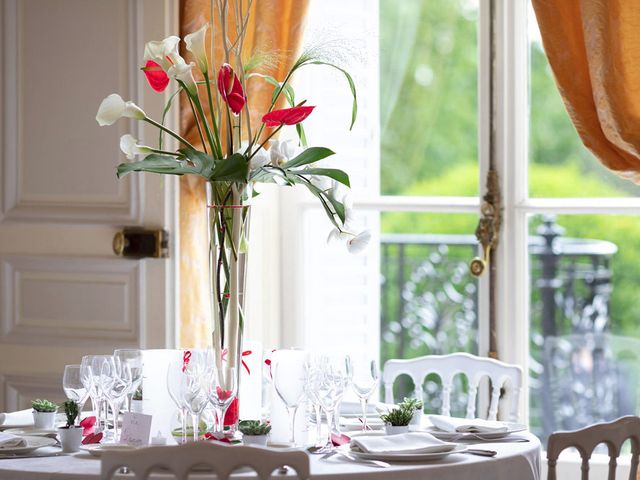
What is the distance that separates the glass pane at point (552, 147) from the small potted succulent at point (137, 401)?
174cm

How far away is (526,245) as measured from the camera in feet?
12.4

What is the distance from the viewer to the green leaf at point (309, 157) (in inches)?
102

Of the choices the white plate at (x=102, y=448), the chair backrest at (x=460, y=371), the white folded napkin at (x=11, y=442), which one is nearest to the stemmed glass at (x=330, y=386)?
the white plate at (x=102, y=448)

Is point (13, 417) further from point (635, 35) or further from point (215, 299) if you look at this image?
point (635, 35)

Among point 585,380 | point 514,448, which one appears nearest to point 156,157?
point 514,448

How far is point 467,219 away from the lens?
402 cm

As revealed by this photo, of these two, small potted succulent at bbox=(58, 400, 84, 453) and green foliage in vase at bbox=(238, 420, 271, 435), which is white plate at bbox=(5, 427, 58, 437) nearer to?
small potted succulent at bbox=(58, 400, 84, 453)

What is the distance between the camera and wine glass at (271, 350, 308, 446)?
2.42m

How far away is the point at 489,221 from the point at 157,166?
1520 millimetres

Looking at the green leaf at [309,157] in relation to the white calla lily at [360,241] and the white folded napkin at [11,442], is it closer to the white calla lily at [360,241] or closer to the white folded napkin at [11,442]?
the white calla lily at [360,241]

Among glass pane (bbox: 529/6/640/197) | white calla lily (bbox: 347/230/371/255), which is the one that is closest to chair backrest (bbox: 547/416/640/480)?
white calla lily (bbox: 347/230/371/255)

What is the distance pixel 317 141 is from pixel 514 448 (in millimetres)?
1863

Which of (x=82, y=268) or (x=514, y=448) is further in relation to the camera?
(x=82, y=268)

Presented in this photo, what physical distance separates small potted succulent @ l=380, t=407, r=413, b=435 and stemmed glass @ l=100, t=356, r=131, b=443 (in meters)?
0.60
